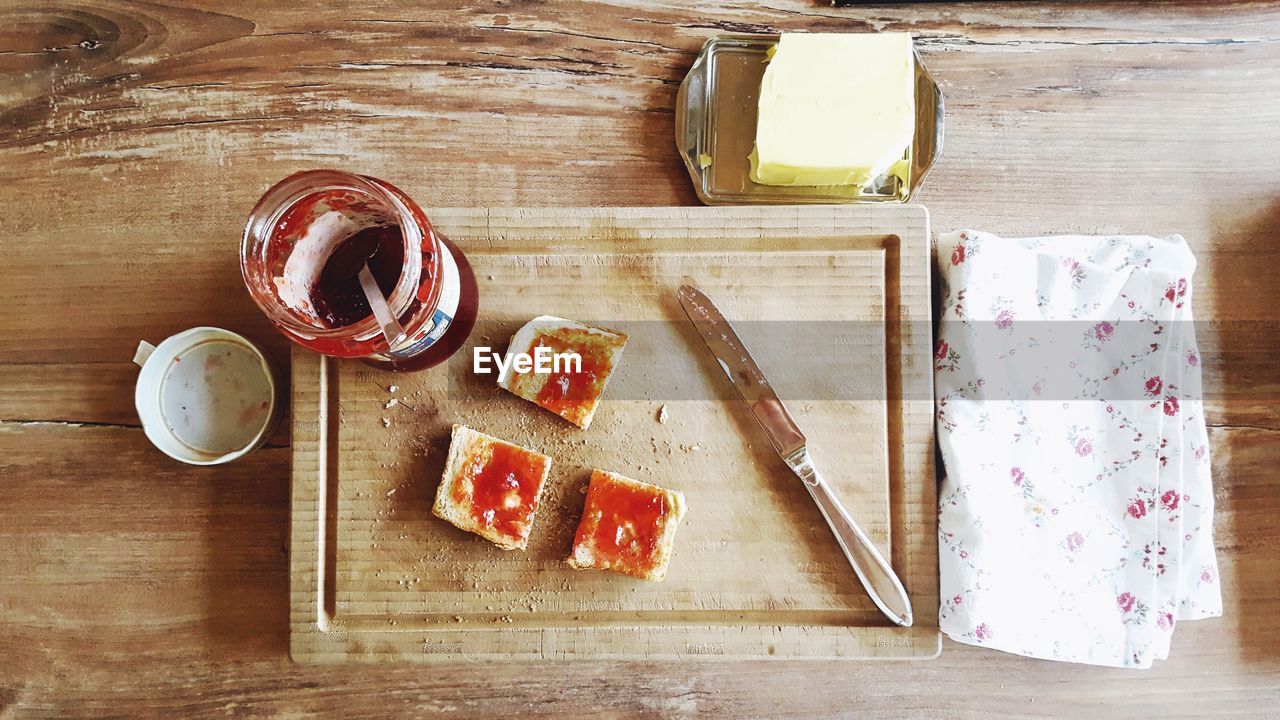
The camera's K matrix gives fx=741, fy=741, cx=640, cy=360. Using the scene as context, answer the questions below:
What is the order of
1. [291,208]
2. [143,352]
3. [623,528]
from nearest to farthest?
[291,208] → [623,528] → [143,352]

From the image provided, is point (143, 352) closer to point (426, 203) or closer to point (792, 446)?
point (426, 203)

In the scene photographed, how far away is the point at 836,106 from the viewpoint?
1.44 m

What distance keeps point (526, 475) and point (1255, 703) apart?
1553 mm

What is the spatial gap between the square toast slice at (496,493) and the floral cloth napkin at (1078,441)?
2.57 ft

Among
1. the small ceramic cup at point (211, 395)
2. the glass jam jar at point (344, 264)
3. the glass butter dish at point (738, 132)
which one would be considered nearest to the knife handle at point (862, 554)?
the glass butter dish at point (738, 132)

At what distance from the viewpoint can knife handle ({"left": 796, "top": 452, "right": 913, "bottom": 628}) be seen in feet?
4.47

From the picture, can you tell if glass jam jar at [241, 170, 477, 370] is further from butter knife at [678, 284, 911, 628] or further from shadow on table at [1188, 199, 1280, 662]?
shadow on table at [1188, 199, 1280, 662]

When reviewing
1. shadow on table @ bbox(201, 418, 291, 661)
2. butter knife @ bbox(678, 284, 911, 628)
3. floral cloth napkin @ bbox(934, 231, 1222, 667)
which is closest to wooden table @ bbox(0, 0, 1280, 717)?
shadow on table @ bbox(201, 418, 291, 661)

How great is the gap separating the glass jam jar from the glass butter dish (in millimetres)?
565

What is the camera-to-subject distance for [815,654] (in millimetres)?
1379

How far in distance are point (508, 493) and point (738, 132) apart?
868mm

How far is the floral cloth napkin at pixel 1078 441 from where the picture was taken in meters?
1.40

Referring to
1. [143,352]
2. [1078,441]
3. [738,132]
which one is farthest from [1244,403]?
[143,352]

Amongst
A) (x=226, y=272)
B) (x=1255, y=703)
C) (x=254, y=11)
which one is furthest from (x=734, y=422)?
(x=254, y=11)
